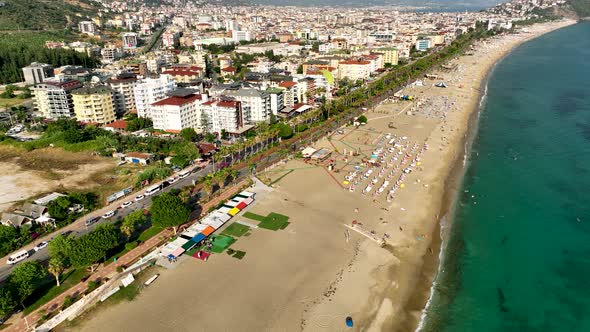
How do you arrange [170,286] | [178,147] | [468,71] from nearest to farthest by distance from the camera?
[170,286] → [178,147] → [468,71]

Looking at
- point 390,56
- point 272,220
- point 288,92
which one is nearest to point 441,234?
point 272,220

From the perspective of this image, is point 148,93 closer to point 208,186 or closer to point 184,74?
point 184,74

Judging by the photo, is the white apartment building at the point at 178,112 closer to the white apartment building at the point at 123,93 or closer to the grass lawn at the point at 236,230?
the white apartment building at the point at 123,93

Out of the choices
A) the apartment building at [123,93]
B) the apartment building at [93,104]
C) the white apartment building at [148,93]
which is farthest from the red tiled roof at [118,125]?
the apartment building at [123,93]

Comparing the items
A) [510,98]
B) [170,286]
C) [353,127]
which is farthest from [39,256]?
[510,98]

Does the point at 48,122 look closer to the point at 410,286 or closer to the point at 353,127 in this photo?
the point at 353,127

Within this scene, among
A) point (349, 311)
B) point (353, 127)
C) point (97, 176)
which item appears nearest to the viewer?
point (349, 311)
